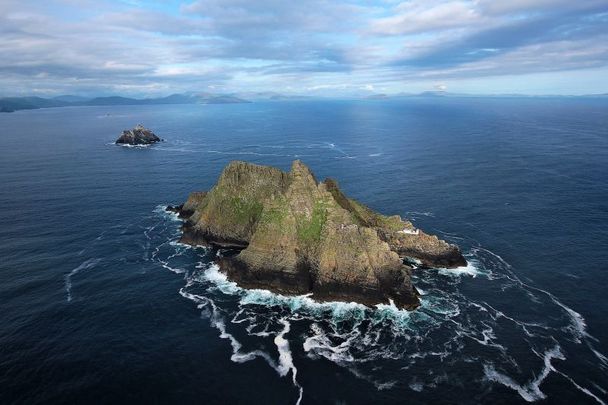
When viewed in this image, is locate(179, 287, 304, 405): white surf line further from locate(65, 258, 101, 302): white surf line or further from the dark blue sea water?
locate(65, 258, 101, 302): white surf line

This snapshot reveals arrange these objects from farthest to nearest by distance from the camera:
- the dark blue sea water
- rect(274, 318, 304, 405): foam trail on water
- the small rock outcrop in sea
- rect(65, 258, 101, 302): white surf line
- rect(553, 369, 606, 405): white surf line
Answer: rect(65, 258, 101, 302): white surf line
the small rock outcrop in sea
rect(274, 318, 304, 405): foam trail on water
the dark blue sea water
rect(553, 369, 606, 405): white surf line

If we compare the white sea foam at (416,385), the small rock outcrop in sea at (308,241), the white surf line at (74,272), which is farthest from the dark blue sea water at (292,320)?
the small rock outcrop in sea at (308,241)

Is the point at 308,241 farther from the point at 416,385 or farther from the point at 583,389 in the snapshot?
the point at 583,389

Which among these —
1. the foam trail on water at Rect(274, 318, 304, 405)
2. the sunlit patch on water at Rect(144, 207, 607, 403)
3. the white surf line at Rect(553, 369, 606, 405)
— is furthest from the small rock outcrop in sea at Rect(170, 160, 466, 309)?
the white surf line at Rect(553, 369, 606, 405)

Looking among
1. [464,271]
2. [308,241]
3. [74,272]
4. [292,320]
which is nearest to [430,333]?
[292,320]

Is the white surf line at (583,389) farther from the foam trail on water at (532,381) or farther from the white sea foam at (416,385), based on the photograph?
the white sea foam at (416,385)
